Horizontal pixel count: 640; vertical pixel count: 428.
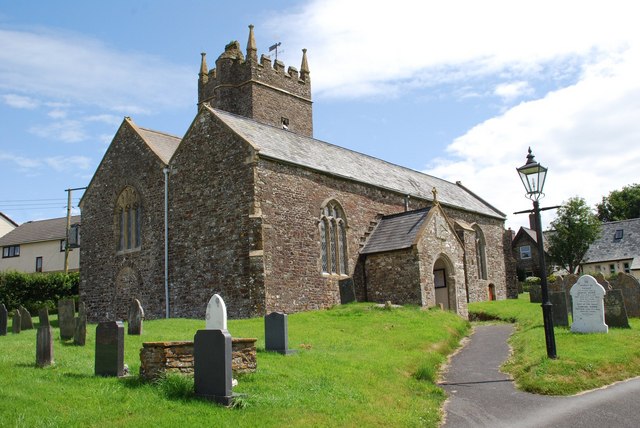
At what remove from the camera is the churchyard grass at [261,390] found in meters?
8.77

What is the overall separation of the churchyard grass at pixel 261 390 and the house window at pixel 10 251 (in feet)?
150

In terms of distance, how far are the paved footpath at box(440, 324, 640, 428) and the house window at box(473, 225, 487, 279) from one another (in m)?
24.3

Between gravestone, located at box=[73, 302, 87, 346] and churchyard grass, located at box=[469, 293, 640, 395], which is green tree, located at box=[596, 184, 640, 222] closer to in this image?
churchyard grass, located at box=[469, 293, 640, 395]

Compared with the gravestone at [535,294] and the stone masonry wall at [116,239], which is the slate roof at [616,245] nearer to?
the gravestone at [535,294]

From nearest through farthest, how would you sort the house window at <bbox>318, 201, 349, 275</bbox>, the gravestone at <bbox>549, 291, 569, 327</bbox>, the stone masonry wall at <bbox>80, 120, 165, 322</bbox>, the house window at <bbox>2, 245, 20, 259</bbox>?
the gravestone at <bbox>549, 291, 569, 327</bbox>, the house window at <bbox>318, 201, 349, 275</bbox>, the stone masonry wall at <bbox>80, 120, 165, 322</bbox>, the house window at <bbox>2, 245, 20, 259</bbox>

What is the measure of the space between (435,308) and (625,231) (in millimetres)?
41034

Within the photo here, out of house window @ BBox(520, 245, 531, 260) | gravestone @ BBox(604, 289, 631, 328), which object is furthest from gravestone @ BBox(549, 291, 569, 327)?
house window @ BBox(520, 245, 531, 260)

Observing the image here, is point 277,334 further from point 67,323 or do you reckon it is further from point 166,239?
point 166,239

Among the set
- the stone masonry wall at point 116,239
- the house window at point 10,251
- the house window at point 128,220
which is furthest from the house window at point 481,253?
the house window at point 10,251

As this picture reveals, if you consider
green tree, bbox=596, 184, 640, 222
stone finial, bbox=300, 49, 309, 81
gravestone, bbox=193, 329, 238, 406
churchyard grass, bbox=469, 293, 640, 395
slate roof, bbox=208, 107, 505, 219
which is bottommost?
churchyard grass, bbox=469, 293, 640, 395

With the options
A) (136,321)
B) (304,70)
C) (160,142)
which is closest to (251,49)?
(304,70)

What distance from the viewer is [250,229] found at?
23.5 m

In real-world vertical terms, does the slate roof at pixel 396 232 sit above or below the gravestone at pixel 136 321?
above

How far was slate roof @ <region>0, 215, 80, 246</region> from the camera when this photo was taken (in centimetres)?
5616
